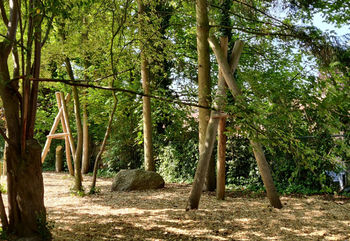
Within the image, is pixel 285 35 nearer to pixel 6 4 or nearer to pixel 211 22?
pixel 211 22

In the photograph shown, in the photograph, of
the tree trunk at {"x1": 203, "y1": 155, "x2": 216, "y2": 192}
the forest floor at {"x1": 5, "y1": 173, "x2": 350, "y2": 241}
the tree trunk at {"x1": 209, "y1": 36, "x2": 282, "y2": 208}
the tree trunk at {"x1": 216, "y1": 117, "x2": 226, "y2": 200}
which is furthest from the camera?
the tree trunk at {"x1": 203, "y1": 155, "x2": 216, "y2": 192}

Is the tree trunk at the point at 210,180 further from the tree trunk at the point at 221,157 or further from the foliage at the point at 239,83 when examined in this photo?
the tree trunk at the point at 221,157

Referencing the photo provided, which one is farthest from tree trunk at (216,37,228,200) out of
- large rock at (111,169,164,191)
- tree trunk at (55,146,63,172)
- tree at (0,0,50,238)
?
tree trunk at (55,146,63,172)

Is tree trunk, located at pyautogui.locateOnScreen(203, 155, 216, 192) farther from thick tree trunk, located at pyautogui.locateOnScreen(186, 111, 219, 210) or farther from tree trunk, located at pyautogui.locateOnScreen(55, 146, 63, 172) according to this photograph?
tree trunk, located at pyautogui.locateOnScreen(55, 146, 63, 172)

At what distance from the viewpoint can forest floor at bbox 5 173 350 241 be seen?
4113 millimetres

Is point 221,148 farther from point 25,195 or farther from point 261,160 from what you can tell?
point 25,195

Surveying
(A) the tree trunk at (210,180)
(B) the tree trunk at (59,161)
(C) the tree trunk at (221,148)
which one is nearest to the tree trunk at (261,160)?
(C) the tree trunk at (221,148)

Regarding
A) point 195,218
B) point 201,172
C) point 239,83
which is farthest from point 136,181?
point 239,83

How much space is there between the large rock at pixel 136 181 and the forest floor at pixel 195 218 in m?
0.79

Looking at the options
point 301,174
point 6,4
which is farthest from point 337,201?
point 6,4

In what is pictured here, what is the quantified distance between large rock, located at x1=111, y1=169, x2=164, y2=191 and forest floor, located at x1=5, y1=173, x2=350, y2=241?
793 millimetres

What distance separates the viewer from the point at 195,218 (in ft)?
16.0

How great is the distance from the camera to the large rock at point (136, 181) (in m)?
7.77

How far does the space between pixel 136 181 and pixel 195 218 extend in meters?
3.22
